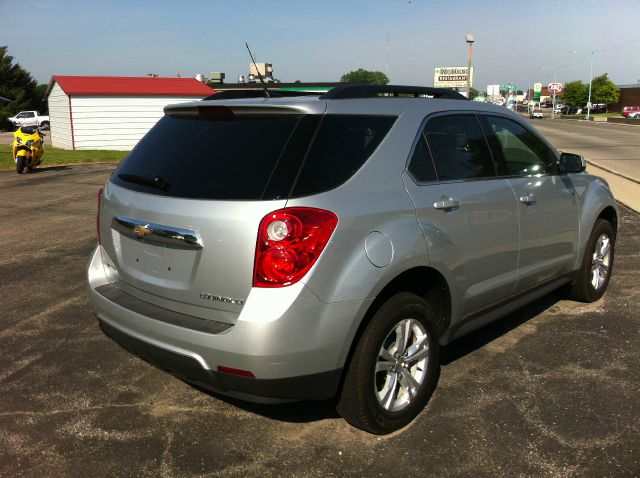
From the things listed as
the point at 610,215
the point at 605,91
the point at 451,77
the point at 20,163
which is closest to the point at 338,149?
the point at 610,215

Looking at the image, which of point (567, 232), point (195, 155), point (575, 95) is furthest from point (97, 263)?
point (575, 95)

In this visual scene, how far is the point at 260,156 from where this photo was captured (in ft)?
9.04

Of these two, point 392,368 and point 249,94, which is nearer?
point 392,368

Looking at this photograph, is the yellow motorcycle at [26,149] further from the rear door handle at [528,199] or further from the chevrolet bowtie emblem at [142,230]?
the rear door handle at [528,199]

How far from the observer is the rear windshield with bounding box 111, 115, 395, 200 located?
105 inches

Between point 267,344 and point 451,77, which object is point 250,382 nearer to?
point 267,344

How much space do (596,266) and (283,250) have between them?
3.63 m

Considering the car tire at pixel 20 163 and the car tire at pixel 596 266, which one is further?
the car tire at pixel 20 163

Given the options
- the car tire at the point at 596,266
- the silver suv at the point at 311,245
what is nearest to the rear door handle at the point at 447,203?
the silver suv at the point at 311,245

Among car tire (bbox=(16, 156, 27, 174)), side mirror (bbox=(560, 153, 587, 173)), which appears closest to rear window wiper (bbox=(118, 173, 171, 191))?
side mirror (bbox=(560, 153, 587, 173))

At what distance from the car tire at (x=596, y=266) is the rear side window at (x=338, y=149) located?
8.69 ft

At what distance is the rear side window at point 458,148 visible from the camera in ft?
11.0

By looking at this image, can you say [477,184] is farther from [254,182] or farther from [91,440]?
[91,440]

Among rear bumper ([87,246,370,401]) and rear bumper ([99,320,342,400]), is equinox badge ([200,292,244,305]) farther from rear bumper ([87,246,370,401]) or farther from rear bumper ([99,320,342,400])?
rear bumper ([99,320,342,400])
